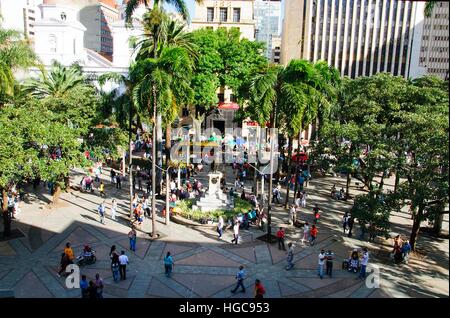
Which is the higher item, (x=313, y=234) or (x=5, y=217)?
(x=5, y=217)

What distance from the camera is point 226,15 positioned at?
58344mm

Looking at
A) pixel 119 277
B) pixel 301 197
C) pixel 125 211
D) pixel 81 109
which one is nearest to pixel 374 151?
pixel 301 197

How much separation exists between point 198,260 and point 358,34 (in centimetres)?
6556

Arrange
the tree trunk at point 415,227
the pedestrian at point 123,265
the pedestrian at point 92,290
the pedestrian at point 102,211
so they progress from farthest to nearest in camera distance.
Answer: the pedestrian at point 102,211, the tree trunk at point 415,227, the pedestrian at point 123,265, the pedestrian at point 92,290

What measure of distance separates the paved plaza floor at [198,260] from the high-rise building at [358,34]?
53066 mm

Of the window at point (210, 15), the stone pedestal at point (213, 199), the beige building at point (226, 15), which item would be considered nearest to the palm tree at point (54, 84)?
the stone pedestal at point (213, 199)

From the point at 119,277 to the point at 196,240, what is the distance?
5.43 metres

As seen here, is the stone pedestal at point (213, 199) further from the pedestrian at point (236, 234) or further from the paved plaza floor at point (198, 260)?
the pedestrian at point (236, 234)

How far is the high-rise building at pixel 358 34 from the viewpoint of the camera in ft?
225

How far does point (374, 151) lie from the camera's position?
794 inches

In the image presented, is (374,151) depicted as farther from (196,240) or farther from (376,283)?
(196,240)

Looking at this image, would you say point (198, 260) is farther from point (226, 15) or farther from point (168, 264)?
point (226, 15)

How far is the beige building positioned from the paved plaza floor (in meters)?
40.2

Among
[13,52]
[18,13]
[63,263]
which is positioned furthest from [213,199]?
[18,13]
